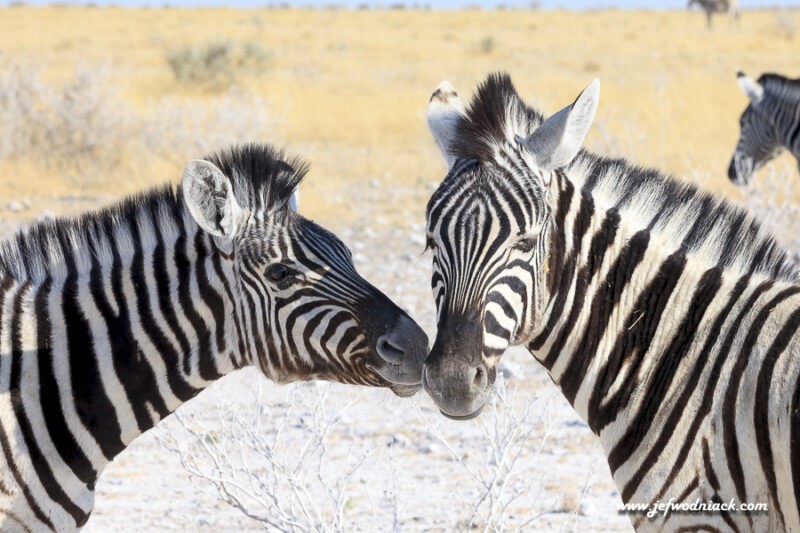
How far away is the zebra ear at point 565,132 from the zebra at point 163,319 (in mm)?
817

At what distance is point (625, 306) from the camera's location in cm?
337

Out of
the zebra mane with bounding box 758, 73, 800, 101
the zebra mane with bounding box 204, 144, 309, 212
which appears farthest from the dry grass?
the zebra mane with bounding box 204, 144, 309, 212

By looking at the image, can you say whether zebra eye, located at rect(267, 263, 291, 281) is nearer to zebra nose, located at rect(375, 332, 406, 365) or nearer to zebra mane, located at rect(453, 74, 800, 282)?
zebra nose, located at rect(375, 332, 406, 365)

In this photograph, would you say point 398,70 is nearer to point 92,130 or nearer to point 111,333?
point 92,130

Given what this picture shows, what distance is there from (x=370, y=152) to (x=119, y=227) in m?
15.6

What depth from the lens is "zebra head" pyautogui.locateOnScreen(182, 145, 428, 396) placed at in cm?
366

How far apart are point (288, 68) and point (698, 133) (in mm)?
16344

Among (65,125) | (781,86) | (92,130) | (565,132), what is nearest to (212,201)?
(565,132)

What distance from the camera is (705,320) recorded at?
325 centimetres

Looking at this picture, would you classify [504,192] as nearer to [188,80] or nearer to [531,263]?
[531,263]

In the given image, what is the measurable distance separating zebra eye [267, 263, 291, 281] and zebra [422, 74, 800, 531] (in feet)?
2.16

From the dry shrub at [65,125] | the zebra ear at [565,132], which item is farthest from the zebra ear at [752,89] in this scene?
the zebra ear at [565,132]

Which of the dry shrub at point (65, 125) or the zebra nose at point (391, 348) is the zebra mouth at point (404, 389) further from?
the dry shrub at point (65, 125)

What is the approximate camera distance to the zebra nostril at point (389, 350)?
143 inches
